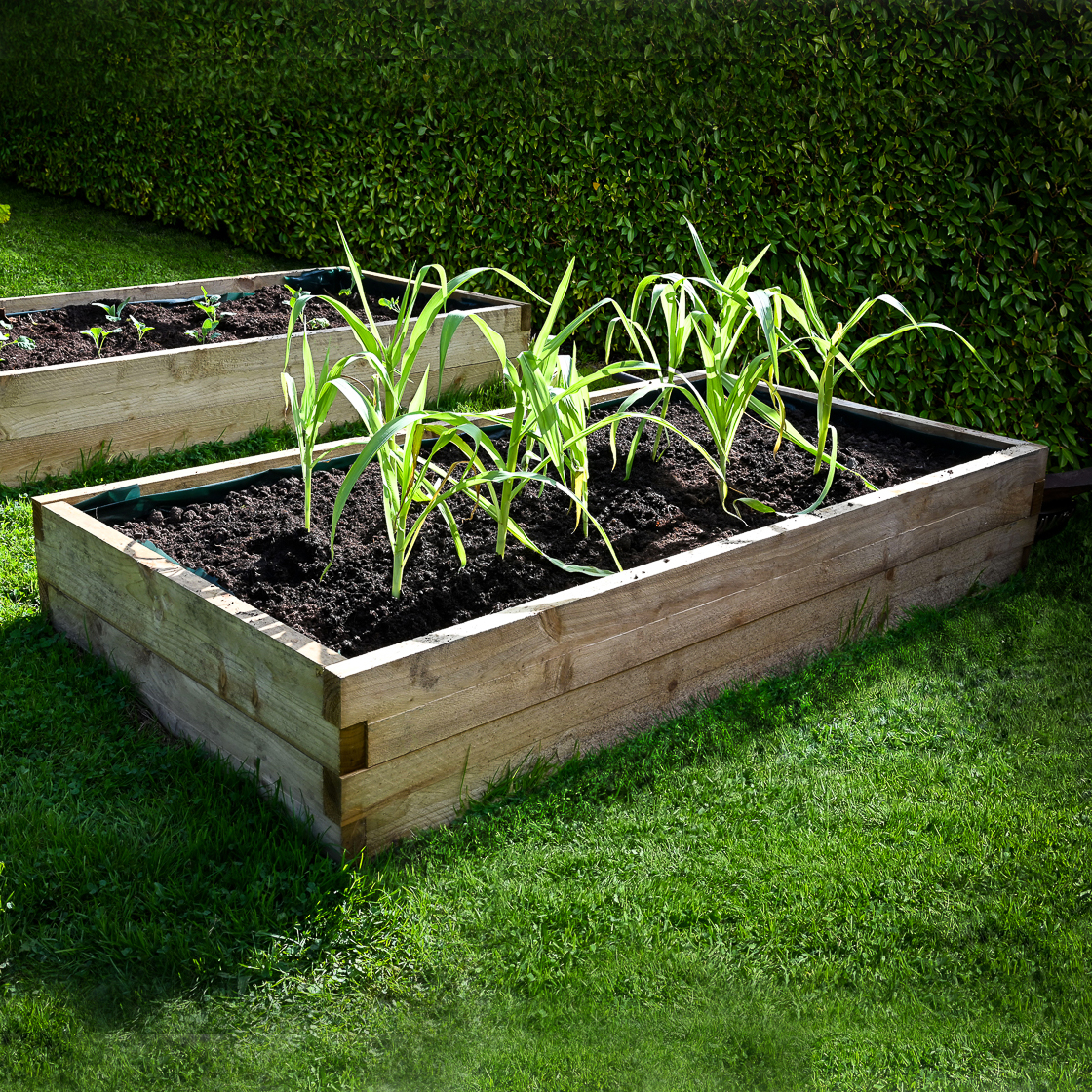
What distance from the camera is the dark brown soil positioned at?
422cm

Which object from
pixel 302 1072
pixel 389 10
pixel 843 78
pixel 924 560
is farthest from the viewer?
pixel 389 10

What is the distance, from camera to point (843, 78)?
14.2ft

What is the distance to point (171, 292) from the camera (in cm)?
516

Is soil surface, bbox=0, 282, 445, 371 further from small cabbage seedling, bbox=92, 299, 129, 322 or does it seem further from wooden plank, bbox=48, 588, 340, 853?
wooden plank, bbox=48, 588, 340, 853

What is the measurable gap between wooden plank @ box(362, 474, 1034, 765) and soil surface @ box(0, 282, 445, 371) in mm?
2577

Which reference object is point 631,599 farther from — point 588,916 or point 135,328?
point 135,328

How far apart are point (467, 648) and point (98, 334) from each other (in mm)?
2757

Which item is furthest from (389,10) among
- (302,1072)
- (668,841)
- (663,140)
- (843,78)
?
(302,1072)

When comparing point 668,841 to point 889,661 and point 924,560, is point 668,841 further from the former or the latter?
point 924,560

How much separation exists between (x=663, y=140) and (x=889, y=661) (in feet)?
10.4

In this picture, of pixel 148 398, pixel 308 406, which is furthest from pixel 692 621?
pixel 148 398

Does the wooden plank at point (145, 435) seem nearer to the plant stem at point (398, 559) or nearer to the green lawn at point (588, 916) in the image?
the green lawn at point (588, 916)

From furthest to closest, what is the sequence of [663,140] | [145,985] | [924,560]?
[663,140] < [924,560] < [145,985]

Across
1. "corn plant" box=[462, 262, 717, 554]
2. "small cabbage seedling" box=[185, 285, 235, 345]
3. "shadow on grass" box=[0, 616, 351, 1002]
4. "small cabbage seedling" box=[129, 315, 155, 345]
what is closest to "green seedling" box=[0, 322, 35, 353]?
"small cabbage seedling" box=[129, 315, 155, 345]
